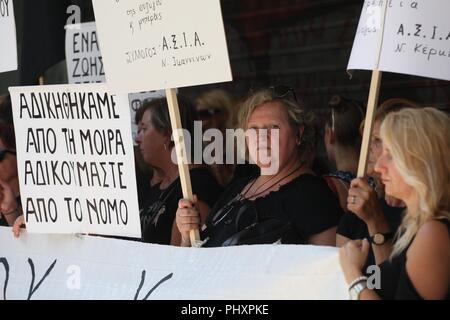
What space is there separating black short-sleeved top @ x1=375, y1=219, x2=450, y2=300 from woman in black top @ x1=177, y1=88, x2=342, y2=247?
1.44ft

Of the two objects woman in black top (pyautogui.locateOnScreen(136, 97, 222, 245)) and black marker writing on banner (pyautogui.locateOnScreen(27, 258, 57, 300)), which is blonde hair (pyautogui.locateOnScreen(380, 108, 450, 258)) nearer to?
woman in black top (pyautogui.locateOnScreen(136, 97, 222, 245))

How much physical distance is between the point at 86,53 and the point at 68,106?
107cm

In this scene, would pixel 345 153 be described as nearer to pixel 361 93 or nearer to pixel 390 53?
pixel 390 53

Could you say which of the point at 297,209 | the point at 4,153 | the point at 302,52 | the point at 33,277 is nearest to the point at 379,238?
the point at 297,209

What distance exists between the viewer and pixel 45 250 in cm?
409

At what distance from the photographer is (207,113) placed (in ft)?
15.1

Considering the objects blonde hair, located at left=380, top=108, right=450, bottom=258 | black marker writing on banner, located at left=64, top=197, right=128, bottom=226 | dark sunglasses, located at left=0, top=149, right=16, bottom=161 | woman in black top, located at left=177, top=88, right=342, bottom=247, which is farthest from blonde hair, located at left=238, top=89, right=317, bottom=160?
dark sunglasses, located at left=0, top=149, right=16, bottom=161

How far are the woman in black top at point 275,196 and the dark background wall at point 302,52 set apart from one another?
5.55 ft

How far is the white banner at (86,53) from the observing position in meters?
4.90

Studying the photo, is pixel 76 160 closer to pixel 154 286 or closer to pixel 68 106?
pixel 68 106

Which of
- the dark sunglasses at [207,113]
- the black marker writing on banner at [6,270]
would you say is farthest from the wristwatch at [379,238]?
the black marker writing on banner at [6,270]

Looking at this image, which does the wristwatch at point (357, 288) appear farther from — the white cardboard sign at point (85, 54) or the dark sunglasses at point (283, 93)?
the white cardboard sign at point (85, 54)

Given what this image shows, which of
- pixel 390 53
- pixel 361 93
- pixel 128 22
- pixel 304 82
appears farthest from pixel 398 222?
pixel 304 82
